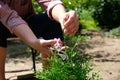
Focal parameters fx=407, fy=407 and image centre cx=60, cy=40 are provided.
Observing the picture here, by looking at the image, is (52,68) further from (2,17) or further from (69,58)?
(2,17)

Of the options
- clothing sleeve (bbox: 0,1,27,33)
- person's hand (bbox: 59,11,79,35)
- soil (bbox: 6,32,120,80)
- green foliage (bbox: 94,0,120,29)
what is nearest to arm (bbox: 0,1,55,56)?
clothing sleeve (bbox: 0,1,27,33)

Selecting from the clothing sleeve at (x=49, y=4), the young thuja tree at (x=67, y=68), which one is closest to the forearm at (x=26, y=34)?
the young thuja tree at (x=67, y=68)

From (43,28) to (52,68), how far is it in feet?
3.58

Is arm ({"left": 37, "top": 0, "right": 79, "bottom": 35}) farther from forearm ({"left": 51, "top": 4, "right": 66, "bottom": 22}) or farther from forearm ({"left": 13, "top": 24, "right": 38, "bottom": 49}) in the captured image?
forearm ({"left": 13, "top": 24, "right": 38, "bottom": 49})

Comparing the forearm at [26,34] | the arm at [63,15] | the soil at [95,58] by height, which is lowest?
the soil at [95,58]

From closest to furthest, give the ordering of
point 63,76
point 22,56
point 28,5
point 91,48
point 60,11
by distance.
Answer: point 63,76, point 60,11, point 28,5, point 22,56, point 91,48

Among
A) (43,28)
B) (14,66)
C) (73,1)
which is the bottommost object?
(14,66)

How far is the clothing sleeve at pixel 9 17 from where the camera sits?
239cm

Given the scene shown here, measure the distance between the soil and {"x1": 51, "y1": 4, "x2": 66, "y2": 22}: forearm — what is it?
150 cm

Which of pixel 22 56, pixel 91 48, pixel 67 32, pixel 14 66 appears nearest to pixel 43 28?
pixel 67 32

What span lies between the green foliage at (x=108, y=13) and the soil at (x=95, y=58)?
150cm

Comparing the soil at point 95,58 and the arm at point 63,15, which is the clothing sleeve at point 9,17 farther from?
the soil at point 95,58

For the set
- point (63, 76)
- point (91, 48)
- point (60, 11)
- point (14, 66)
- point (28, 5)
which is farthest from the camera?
point (91, 48)

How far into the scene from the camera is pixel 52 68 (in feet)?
7.01
